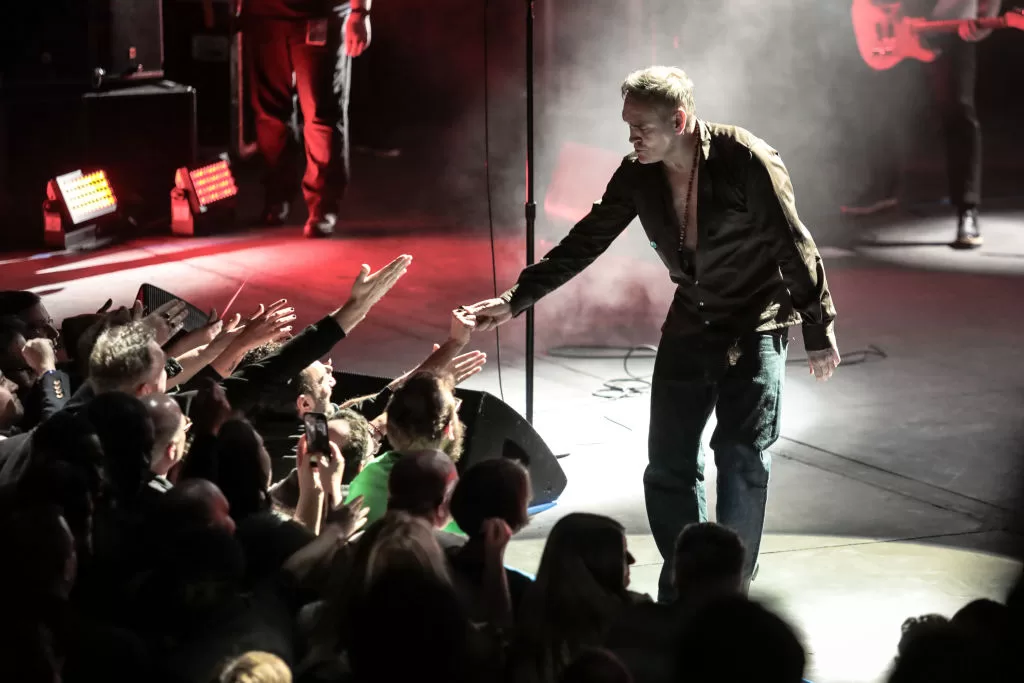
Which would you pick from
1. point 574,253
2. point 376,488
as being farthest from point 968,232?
point 376,488

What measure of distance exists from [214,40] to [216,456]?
1101 cm

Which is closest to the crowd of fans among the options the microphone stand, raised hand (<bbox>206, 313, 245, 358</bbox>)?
raised hand (<bbox>206, 313, 245, 358</bbox>)

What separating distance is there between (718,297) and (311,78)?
646cm

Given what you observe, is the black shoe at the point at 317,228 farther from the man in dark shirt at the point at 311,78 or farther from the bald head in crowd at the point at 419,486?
the bald head in crowd at the point at 419,486

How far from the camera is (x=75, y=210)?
31.1ft

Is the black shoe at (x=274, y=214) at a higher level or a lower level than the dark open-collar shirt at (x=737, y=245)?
lower

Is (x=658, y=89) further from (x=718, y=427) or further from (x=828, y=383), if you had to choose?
(x=828, y=383)

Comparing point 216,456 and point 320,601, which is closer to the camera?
point 320,601

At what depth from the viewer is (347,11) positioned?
31.4ft

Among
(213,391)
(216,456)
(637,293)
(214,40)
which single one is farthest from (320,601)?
(214,40)

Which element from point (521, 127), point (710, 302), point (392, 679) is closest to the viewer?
point (392, 679)

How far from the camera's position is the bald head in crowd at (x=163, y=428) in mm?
3169

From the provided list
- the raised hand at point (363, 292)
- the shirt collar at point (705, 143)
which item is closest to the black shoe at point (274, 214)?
the raised hand at point (363, 292)

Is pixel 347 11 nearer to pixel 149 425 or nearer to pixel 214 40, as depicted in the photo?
pixel 214 40
